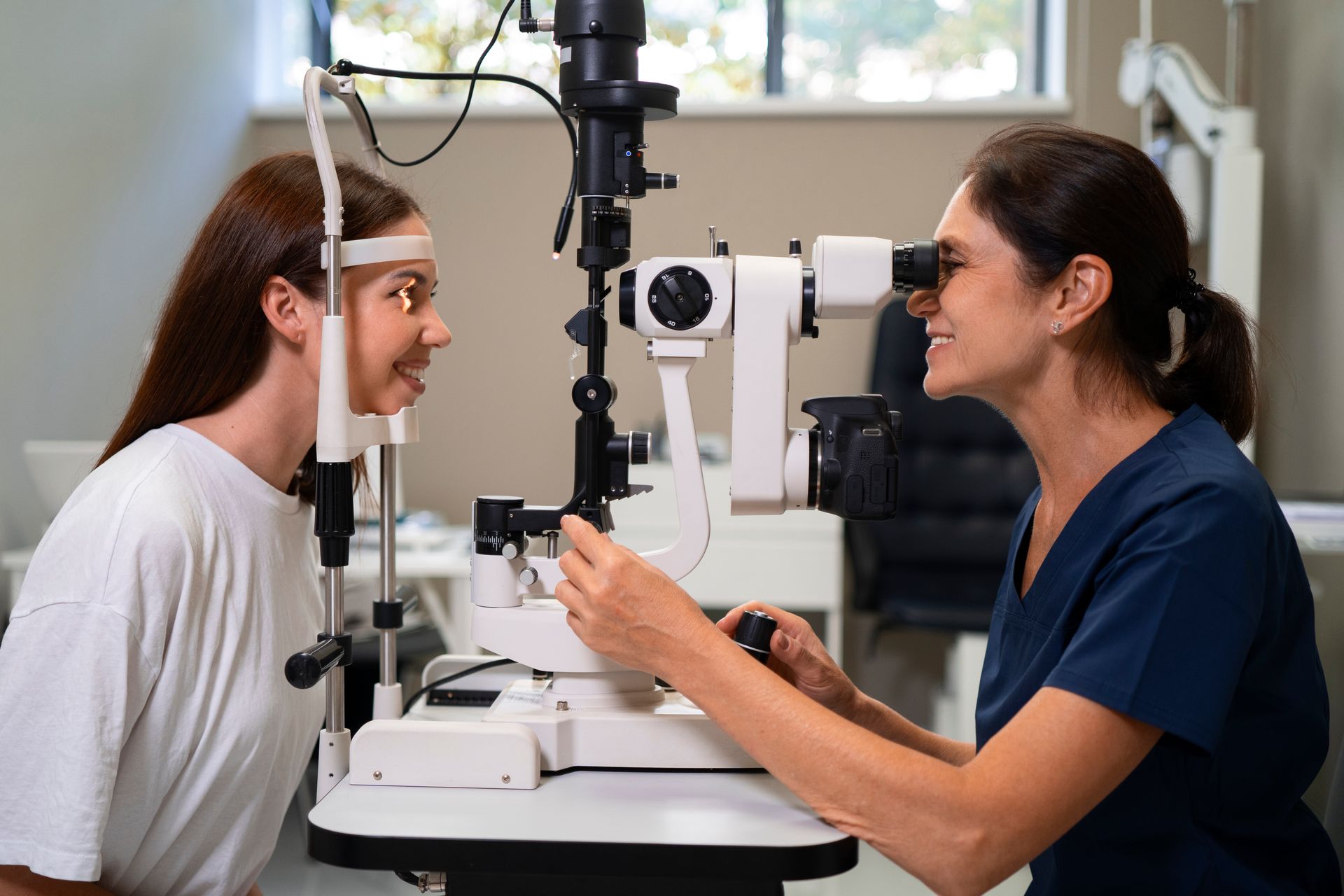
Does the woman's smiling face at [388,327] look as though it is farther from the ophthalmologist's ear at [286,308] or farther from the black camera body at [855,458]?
the black camera body at [855,458]

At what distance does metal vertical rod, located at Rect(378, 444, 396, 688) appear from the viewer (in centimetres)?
105

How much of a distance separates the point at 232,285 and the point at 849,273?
2.09 ft

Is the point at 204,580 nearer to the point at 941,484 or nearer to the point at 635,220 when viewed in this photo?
the point at 941,484

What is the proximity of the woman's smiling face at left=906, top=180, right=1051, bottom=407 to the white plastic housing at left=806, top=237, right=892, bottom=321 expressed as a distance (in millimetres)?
167

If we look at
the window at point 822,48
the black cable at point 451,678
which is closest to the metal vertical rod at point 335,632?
the black cable at point 451,678

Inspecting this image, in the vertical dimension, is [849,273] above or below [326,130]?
below

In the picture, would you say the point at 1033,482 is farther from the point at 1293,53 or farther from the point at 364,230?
the point at 364,230

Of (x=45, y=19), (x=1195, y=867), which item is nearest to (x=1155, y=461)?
(x=1195, y=867)

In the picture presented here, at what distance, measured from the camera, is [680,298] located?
907 mm

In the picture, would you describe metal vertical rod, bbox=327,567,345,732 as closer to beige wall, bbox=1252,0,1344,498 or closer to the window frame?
beige wall, bbox=1252,0,1344,498

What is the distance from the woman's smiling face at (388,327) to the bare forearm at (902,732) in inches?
22.2

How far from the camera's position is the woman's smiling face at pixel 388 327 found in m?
1.12

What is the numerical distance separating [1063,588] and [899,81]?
280cm

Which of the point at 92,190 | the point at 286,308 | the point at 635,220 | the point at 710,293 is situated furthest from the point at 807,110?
the point at 710,293
